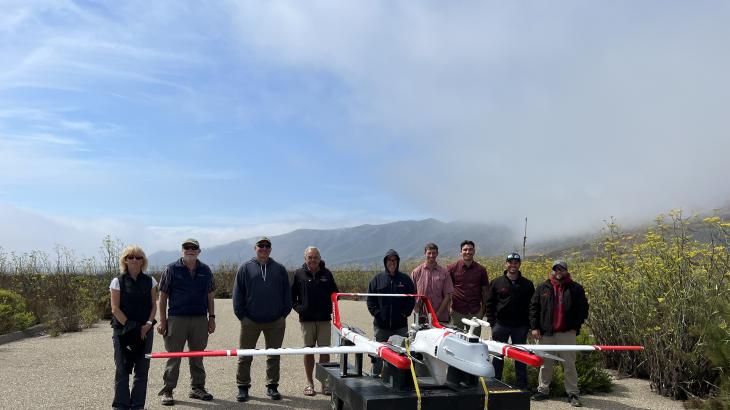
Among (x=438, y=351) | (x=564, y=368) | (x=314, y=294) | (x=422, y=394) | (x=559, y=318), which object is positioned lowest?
(x=564, y=368)

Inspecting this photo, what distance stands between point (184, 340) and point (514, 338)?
4.40m

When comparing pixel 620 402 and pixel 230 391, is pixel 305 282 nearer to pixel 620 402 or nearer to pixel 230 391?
pixel 230 391

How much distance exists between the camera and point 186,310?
24.0 feet

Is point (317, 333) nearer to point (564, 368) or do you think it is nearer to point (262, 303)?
point (262, 303)

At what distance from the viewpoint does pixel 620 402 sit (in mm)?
7512

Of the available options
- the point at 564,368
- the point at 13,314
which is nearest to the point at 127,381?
the point at 564,368

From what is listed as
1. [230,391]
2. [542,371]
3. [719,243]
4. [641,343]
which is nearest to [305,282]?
[230,391]

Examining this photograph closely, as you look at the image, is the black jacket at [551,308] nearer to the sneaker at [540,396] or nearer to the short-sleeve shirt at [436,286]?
the sneaker at [540,396]

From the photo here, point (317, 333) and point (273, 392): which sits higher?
point (317, 333)

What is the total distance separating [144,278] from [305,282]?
2181mm

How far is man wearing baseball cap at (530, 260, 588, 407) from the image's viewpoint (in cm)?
746

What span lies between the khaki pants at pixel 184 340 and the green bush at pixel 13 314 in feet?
26.1

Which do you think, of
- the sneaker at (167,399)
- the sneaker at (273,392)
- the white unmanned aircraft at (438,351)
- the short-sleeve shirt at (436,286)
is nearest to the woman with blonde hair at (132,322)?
the sneaker at (167,399)

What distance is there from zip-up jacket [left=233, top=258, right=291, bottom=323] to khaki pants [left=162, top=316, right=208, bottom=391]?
51 cm
